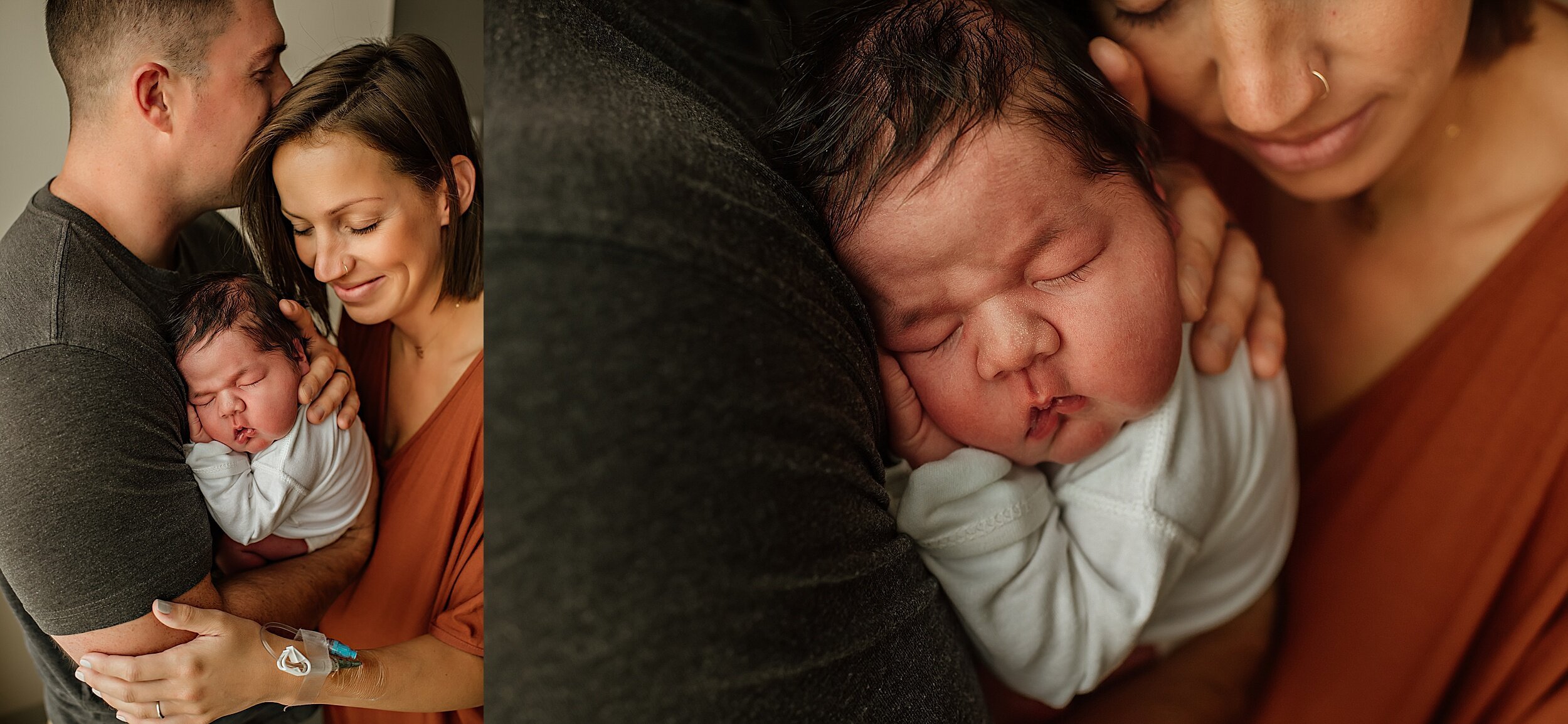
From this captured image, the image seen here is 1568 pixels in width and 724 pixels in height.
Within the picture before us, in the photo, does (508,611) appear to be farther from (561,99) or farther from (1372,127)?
(1372,127)

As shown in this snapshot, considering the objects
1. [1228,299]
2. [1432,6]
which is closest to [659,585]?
[1228,299]

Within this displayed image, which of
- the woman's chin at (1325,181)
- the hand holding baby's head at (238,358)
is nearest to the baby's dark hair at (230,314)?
the hand holding baby's head at (238,358)

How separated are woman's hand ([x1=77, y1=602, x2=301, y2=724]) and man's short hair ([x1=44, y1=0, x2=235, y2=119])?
0.31m

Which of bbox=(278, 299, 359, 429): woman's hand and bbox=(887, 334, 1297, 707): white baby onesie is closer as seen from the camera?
bbox=(278, 299, 359, 429): woman's hand

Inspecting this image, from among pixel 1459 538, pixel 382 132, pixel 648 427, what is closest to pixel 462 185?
pixel 382 132

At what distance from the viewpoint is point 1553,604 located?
0.91m

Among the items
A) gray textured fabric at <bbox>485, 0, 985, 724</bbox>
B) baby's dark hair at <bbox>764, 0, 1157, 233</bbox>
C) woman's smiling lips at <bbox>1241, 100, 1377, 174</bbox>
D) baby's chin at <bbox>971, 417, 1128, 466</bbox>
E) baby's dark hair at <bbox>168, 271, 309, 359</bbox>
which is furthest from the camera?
woman's smiling lips at <bbox>1241, 100, 1377, 174</bbox>

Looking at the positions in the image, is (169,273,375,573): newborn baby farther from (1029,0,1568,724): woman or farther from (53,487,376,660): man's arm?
(1029,0,1568,724): woman

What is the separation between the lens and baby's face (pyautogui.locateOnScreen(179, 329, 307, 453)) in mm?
540

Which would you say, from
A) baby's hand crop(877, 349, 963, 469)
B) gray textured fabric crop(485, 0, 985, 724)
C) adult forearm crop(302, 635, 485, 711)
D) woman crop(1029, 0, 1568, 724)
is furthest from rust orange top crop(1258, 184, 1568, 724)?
adult forearm crop(302, 635, 485, 711)

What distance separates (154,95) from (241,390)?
0.61ft

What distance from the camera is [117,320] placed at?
0.52 m

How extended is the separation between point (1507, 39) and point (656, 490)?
1.15 meters

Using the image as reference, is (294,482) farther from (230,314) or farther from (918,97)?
(918,97)
